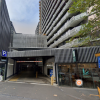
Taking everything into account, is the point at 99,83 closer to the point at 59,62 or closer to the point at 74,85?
the point at 74,85

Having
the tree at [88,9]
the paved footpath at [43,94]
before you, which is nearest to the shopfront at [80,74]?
the paved footpath at [43,94]

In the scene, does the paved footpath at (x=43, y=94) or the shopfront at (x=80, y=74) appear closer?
the paved footpath at (x=43, y=94)

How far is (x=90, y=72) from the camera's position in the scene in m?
10.3

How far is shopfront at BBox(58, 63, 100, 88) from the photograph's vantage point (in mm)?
10212

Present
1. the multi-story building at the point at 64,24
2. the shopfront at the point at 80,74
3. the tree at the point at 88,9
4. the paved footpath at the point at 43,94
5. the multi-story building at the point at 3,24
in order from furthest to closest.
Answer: the multi-story building at the point at 64,24 < the multi-story building at the point at 3,24 < the shopfront at the point at 80,74 < the tree at the point at 88,9 < the paved footpath at the point at 43,94

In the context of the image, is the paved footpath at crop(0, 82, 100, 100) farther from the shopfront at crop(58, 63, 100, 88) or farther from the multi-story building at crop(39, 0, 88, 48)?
the multi-story building at crop(39, 0, 88, 48)

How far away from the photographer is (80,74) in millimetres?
10586

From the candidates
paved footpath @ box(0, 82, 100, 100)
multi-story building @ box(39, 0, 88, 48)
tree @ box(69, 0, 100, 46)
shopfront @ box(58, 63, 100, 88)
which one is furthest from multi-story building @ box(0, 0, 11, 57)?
tree @ box(69, 0, 100, 46)

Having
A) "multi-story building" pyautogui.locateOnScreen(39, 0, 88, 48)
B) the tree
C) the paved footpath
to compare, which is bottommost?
the paved footpath

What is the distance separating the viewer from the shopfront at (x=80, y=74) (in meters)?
10.2

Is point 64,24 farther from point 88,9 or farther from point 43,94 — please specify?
point 43,94

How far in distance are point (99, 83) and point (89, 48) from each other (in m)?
4.53

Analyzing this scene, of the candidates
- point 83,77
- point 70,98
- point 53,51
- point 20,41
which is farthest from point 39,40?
point 70,98

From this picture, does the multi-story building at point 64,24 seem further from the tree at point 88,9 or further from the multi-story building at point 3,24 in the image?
the multi-story building at point 3,24
